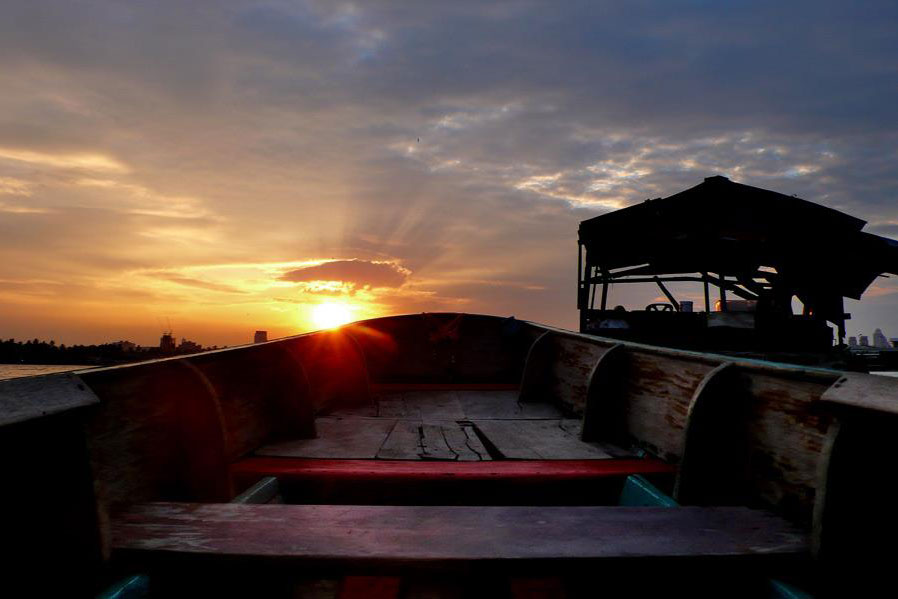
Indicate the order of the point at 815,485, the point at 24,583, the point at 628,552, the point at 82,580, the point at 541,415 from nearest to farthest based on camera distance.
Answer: the point at 24,583 < the point at 82,580 < the point at 628,552 < the point at 815,485 < the point at 541,415

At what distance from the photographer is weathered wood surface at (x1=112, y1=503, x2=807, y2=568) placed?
1.56 m

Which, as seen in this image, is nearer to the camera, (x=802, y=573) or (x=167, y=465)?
(x=802, y=573)

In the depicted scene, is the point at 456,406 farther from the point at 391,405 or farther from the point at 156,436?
the point at 156,436

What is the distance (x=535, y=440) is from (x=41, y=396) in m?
3.29

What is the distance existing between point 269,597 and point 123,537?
0.61 metres

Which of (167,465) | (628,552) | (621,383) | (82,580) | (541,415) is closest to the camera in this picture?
(82,580)

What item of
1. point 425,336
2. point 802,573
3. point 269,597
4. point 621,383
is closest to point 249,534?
point 269,597

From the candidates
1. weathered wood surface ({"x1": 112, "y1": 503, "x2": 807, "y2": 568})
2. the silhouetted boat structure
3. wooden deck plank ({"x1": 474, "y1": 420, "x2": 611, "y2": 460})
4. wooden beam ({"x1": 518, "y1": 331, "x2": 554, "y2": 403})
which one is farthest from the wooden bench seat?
the silhouetted boat structure

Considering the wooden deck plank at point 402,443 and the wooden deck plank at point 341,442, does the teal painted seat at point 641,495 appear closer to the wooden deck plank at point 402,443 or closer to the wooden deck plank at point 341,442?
the wooden deck plank at point 402,443

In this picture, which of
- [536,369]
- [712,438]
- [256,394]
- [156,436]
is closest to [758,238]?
→ [536,369]

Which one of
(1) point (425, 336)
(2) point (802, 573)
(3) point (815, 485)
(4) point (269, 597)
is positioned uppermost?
(1) point (425, 336)

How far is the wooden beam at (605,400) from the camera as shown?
3.74 m

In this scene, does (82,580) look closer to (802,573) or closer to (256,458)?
(256,458)

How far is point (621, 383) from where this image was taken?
376 centimetres
